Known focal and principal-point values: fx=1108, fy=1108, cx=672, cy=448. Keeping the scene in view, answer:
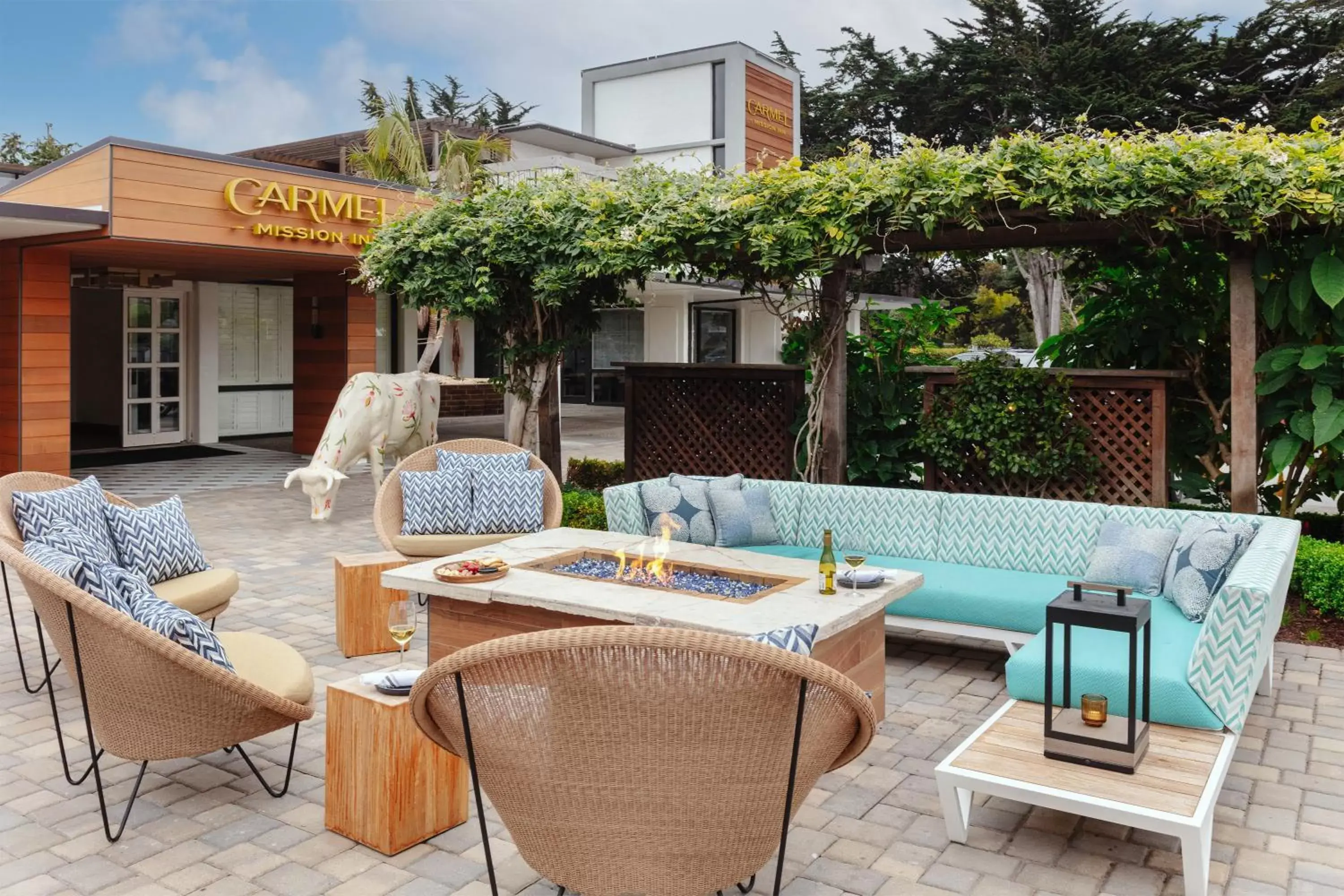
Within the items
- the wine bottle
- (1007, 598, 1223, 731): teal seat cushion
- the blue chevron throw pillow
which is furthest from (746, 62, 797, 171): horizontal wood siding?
the blue chevron throw pillow

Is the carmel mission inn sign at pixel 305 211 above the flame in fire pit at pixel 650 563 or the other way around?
above

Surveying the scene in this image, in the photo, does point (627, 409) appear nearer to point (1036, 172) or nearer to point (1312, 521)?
point (1036, 172)

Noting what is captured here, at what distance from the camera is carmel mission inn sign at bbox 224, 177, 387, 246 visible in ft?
33.4

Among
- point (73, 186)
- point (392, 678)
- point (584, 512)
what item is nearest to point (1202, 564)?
point (392, 678)

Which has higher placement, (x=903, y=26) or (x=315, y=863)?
(x=903, y=26)

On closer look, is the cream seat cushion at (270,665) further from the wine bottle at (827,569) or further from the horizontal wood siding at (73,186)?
the horizontal wood siding at (73,186)

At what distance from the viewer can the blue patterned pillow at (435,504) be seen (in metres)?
6.23

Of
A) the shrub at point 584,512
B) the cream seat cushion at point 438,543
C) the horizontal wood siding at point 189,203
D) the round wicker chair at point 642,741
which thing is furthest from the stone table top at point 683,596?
the horizontal wood siding at point 189,203

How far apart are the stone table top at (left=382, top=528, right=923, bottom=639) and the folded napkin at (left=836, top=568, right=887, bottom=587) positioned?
0.03 m

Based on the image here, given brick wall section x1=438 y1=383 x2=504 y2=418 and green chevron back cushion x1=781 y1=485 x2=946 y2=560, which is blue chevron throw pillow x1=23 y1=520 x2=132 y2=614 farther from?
brick wall section x1=438 y1=383 x2=504 y2=418

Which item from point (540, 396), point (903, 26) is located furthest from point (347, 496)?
point (903, 26)

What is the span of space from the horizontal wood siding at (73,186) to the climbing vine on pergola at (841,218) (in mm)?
2481

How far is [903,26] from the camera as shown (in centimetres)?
3950

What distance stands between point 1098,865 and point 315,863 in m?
2.23
